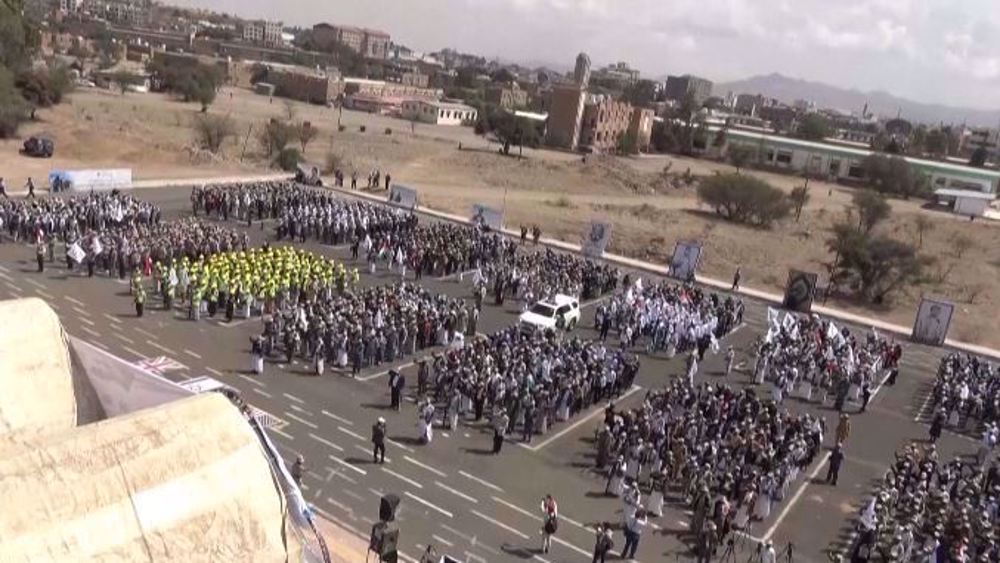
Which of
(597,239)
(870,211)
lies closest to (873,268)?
(597,239)

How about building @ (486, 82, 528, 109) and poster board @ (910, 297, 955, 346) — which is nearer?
poster board @ (910, 297, 955, 346)

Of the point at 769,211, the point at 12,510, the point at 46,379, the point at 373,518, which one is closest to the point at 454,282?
the point at 373,518

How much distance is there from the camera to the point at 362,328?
76.6ft

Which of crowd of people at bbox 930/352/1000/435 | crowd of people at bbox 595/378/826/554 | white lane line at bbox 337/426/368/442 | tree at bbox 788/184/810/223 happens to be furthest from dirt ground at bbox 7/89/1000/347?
white lane line at bbox 337/426/368/442

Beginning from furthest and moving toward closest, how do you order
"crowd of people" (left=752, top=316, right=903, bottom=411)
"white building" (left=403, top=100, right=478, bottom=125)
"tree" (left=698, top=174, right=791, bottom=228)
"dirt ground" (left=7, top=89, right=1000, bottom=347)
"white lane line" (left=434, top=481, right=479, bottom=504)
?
"white building" (left=403, top=100, right=478, bottom=125), "tree" (left=698, top=174, right=791, bottom=228), "dirt ground" (left=7, top=89, right=1000, bottom=347), "crowd of people" (left=752, top=316, right=903, bottom=411), "white lane line" (left=434, top=481, right=479, bottom=504)

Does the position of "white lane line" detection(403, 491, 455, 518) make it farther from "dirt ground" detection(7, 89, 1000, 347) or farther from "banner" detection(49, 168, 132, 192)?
"dirt ground" detection(7, 89, 1000, 347)

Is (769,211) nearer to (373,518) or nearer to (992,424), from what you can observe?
(992,424)

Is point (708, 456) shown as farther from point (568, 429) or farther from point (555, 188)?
point (555, 188)

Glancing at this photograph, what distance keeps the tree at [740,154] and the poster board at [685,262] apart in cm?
7131

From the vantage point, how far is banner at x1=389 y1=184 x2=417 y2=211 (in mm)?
45969

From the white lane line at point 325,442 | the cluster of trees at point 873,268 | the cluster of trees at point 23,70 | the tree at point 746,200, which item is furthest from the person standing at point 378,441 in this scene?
the cluster of trees at point 23,70

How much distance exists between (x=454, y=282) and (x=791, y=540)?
17796 millimetres

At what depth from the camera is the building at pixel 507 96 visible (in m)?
152

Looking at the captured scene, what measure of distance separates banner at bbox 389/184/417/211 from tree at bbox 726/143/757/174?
69.7 m
